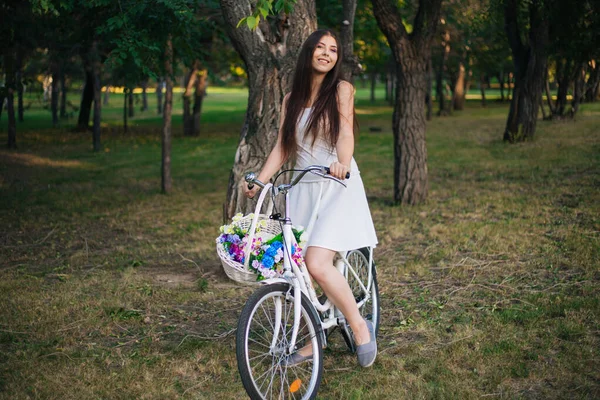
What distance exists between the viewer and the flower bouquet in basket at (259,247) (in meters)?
3.72

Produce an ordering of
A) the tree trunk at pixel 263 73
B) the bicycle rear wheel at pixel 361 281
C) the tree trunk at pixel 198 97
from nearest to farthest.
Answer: the bicycle rear wheel at pixel 361 281
the tree trunk at pixel 263 73
the tree trunk at pixel 198 97

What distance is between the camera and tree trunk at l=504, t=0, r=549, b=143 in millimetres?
18750

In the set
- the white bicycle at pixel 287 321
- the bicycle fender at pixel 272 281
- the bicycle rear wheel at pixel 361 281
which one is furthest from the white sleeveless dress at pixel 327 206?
the bicycle rear wheel at pixel 361 281

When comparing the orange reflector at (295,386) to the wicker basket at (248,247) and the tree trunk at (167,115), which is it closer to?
the wicker basket at (248,247)

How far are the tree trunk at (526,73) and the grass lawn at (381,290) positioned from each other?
236 inches

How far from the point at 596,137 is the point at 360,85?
94.0 meters

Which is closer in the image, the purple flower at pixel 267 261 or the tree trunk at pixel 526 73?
the purple flower at pixel 267 261

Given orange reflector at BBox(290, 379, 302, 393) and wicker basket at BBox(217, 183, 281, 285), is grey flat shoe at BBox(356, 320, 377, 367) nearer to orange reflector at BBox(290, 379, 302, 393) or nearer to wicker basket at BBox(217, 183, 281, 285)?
orange reflector at BBox(290, 379, 302, 393)

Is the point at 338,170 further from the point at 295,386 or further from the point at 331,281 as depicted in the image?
the point at 295,386

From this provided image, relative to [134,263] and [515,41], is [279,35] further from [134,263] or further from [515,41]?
A: [515,41]

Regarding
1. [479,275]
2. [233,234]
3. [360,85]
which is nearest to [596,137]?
[479,275]

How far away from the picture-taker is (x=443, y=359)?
181 inches

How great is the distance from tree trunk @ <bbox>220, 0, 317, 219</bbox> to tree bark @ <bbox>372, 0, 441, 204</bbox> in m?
3.59

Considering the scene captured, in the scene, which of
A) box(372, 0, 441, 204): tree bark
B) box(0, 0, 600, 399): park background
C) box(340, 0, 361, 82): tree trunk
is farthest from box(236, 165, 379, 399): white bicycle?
box(372, 0, 441, 204): tree bark
